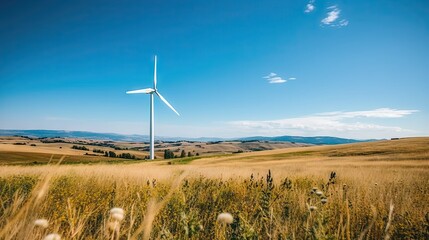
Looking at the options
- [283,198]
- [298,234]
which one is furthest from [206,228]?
[283,198]

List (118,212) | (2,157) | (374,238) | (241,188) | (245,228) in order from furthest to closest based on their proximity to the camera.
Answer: (2,157), (241,188), (374,238), (245,228), (118,212)

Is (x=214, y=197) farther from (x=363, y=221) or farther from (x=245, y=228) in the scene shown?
(x=245, y=228)

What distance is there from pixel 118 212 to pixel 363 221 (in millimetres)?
4562

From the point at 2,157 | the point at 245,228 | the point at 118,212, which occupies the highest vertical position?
the point at 118,212

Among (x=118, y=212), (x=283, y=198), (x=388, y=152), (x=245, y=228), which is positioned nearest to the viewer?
(x=118, y=212)

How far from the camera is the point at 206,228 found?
4.75 m

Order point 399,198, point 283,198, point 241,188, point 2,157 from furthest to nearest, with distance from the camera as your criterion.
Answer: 1. point 2,157
2. point 241,188
3. point 399,198
4. point 283,198

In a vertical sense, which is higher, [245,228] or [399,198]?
[245,228]

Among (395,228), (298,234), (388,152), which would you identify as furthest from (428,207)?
(388,152)

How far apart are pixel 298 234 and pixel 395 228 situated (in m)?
1.50

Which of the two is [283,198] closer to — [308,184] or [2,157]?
[308,184]

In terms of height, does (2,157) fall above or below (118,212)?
below

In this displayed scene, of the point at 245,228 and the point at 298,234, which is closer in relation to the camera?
the point at 245,228

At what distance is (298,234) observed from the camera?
4.07m
